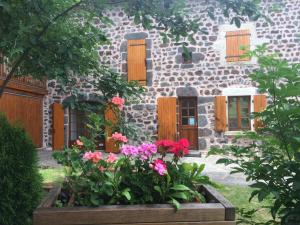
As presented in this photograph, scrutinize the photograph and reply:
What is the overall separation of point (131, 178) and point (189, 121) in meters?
9.58

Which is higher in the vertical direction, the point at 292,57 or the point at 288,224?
the point at 292,57

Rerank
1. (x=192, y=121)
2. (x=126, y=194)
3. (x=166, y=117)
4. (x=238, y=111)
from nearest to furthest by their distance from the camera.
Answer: (x=126, y=194)
(x=238, y=111)
(x=166, y=117)
(x=192, y=121)

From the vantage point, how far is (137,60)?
463 inches

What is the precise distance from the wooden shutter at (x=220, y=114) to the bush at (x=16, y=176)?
8.92 m

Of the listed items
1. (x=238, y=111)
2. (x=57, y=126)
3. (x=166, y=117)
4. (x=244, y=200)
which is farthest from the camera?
(x=57, y=126)

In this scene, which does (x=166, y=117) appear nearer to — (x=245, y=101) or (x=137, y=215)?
(x=245, y=101)

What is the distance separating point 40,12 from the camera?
2.44 meters

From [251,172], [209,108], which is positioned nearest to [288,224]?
[251,172]

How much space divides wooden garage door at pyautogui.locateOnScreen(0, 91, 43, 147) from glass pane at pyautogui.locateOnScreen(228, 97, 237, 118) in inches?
250

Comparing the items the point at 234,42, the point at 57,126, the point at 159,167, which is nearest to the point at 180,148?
the point at 159,167

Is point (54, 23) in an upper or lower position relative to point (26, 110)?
upper

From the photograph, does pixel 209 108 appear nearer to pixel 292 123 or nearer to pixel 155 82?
pixel 155 82

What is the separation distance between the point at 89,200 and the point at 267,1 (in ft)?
35.4

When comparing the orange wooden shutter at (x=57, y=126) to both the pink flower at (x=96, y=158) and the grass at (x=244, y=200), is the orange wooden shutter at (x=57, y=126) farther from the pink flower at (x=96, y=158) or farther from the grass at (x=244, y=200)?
the pink flower at (x=96, y=158)
